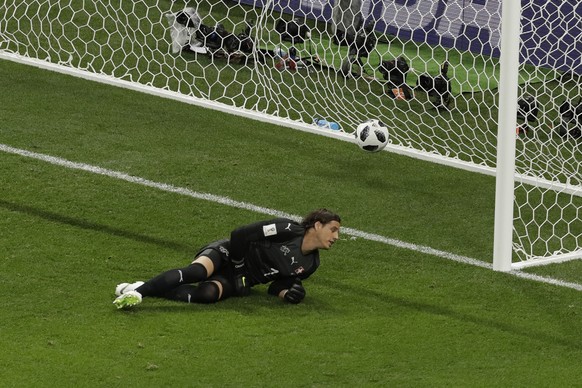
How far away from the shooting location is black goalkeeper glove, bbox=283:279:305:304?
8773mm

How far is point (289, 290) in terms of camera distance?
880 centimetres

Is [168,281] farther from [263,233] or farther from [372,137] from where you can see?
[372,137]

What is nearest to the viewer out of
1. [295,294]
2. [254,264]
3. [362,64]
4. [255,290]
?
[295,294]

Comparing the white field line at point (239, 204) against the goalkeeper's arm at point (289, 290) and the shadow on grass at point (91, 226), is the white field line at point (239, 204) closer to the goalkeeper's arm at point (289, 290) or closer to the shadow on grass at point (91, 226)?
the shadow on grass at point (91, 226)

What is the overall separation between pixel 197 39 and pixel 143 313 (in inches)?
228

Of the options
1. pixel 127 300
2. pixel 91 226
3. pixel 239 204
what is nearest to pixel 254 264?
pixel 127 300

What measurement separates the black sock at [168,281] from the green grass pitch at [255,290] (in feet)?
0.29

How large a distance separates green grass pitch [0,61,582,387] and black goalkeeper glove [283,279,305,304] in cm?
8

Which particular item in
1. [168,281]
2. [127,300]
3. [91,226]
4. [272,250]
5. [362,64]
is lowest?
[91,226]

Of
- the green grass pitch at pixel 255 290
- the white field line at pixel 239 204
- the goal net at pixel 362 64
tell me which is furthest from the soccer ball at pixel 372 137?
the white field line at pixel 239 204

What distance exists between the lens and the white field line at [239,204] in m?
9.70

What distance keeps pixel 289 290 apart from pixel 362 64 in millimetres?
4421

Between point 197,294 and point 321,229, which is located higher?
Result: point 321,229

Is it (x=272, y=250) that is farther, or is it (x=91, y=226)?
(x=91, y=226)
